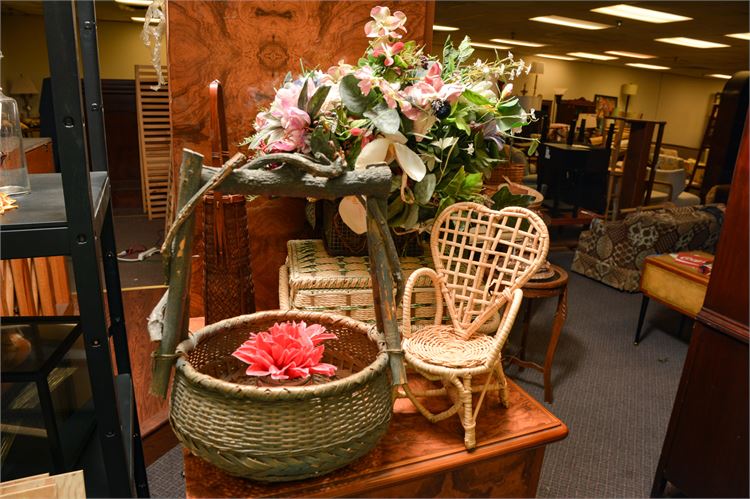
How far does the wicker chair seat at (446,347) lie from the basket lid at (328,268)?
0.16 meters

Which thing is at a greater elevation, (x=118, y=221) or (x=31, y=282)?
(x=31, y=282)

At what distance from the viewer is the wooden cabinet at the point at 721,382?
1731mm

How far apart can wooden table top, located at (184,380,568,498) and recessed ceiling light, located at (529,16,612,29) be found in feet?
18.3

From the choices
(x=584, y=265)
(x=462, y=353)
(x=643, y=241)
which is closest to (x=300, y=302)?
(x=462, y=353)

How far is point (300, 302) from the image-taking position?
1437 mm

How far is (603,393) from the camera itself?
9.61ft

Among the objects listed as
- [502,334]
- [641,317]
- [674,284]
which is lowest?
[641,317]

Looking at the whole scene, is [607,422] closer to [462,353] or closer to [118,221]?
[462,353]

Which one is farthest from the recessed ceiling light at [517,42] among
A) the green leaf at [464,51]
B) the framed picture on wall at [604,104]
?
the green leaf at [464,51]

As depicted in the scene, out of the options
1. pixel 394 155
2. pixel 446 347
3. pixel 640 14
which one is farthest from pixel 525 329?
pixel 640 14

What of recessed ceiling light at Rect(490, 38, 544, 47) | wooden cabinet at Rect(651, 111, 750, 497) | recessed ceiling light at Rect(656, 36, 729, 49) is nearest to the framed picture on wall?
recessed ceiling light at Rect(490, 38, 544, 47)

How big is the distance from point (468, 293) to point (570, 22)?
227 inches

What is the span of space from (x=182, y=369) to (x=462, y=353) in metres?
0.69

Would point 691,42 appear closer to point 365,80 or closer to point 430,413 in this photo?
point 365,80
